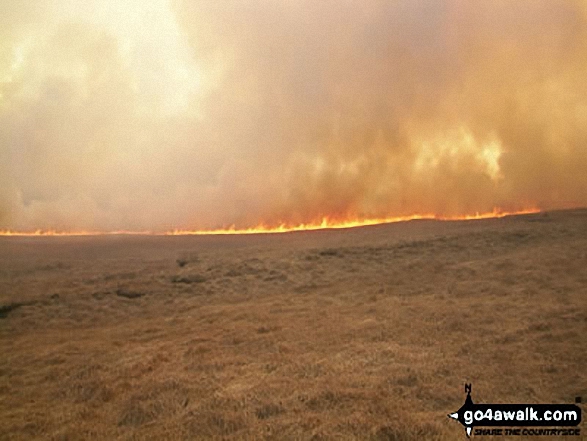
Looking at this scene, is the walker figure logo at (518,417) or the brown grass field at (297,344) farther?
the brown grass field at (297,344)

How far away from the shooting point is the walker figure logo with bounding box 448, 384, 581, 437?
9328 millimetres

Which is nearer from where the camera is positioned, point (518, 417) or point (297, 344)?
point (518, 417)

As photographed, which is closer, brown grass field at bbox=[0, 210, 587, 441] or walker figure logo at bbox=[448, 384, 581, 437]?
walker figure logo at bbox=[448, 384, 581, 437]

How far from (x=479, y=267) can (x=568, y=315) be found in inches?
517

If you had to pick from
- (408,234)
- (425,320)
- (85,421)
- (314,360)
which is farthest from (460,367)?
(408,234)

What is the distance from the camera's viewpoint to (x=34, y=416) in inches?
465

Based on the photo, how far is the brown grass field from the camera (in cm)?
1069

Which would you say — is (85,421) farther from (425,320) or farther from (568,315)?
(568,315)

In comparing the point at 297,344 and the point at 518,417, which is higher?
the point at 297,344

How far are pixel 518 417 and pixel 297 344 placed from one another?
8.50 m

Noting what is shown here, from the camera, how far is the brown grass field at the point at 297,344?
10688mm

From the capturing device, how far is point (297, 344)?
1688cm

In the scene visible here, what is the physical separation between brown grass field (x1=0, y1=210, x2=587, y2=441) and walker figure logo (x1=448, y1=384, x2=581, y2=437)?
316mm

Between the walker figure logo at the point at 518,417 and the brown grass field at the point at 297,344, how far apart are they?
1.04ft
